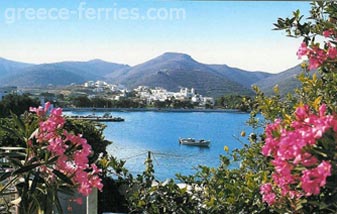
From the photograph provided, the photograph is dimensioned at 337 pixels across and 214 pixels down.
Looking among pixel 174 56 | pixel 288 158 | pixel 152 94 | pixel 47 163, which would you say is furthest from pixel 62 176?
pixel 174 56

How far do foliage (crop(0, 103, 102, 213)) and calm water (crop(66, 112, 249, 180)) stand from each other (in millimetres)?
3297

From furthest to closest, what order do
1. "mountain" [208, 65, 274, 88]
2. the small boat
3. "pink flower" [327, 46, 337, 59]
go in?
the small boat → "mountain" [208, 65, 274, 88] → "pink flower" [327, 46, 337, 59]

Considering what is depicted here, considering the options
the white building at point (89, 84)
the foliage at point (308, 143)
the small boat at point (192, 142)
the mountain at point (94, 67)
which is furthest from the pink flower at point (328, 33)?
the mountain at point (94, 67)

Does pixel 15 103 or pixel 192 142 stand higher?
pixel 15 103

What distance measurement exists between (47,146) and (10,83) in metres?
5.76

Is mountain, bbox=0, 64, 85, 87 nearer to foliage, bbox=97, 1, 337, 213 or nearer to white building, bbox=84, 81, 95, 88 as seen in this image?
white building, bbox=84, 81, 95, 88

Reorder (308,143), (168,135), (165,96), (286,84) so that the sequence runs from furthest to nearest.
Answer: (168,135) → (165,96) → (286,84) → (308,143)

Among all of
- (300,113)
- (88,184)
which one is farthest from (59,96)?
(300,113)

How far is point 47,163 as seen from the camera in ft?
5.07

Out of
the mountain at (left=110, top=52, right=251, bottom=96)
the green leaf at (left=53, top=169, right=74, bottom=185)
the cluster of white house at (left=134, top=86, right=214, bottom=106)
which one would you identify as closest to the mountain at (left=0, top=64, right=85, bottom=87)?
the mountain at (left=110, top=52, right=251, bottom=96)

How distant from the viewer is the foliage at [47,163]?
61.4 inches

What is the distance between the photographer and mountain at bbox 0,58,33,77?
7.00 m

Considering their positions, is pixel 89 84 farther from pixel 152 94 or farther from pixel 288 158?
pixel 288 158

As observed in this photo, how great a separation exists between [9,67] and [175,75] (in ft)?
9.46
